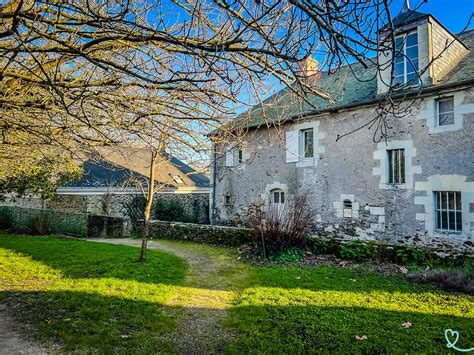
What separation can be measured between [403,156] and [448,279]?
5.32 meters

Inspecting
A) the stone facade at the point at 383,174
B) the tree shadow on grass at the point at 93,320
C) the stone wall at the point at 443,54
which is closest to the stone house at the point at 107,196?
the stone facade at the point at 383,174

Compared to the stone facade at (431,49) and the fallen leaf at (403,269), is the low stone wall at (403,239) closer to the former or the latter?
the fallen leaf at (403,269)

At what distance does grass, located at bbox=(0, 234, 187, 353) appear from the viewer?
3869 millimetres

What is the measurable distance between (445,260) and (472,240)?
7.56 feet

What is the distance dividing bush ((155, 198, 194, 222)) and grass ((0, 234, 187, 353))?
858 centimetres

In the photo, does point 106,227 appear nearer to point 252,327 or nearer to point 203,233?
point 203,233

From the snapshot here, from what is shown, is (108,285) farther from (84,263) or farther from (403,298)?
(403,298)

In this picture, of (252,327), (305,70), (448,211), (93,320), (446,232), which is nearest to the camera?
(305,70)

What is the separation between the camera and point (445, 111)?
31.7 feet

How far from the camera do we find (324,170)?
483 inches

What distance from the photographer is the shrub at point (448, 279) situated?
570 centimetres

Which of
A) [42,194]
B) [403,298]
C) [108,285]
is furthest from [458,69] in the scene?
[42,194]

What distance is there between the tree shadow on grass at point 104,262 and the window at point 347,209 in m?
6.01

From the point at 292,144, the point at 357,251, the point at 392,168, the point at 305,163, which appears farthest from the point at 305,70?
the point at 292,144
